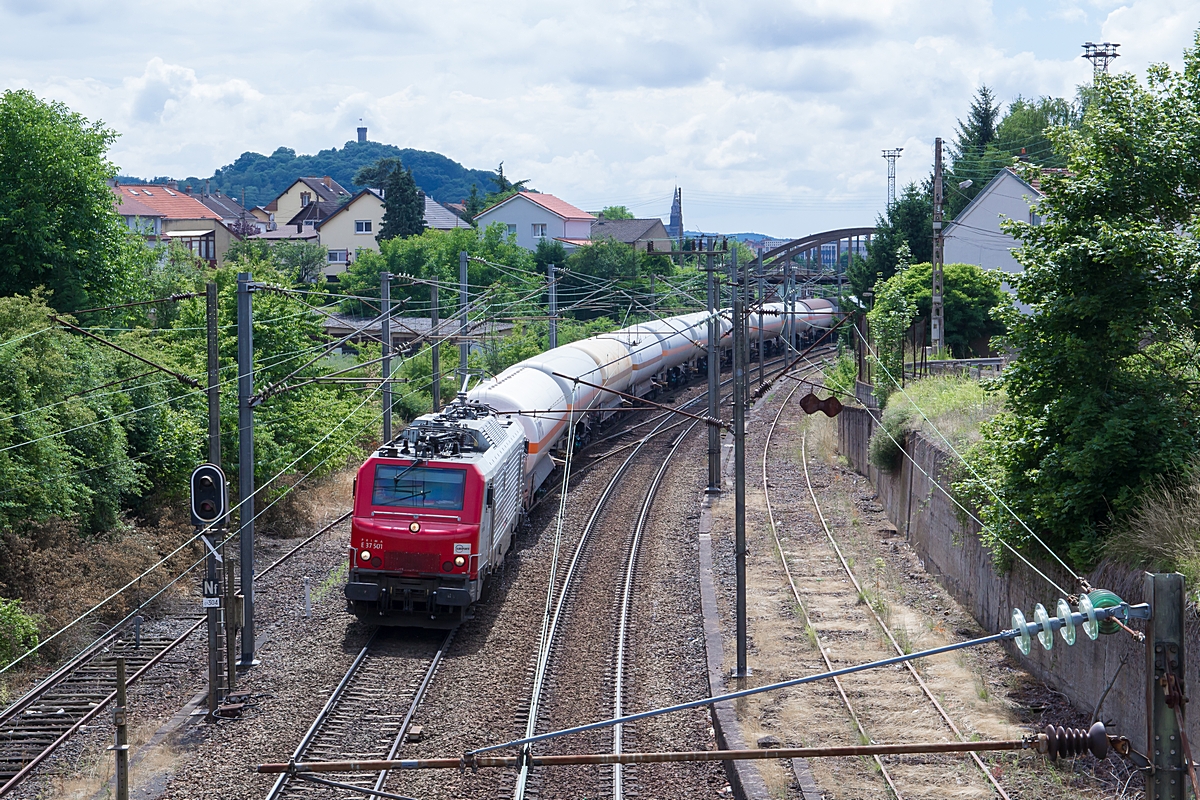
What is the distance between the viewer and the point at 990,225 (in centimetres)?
4566

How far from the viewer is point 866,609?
18.5 metres

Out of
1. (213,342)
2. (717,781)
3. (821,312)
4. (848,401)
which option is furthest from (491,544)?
(821,312)

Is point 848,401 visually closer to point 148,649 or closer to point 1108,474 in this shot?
point 1108,474

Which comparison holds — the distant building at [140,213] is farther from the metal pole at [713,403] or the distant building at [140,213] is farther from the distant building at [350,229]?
the metal pole at [713,403]

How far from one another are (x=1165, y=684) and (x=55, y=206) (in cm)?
3153

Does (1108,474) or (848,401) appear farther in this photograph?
(848,401)

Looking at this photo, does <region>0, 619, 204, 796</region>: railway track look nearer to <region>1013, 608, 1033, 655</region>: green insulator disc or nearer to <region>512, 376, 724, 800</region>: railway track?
<region>512, 376, 724, 800</region>: railway track

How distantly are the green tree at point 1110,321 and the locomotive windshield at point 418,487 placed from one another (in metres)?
7.55

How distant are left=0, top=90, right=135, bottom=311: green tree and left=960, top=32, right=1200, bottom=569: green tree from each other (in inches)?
989

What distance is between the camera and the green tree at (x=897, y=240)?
157ft

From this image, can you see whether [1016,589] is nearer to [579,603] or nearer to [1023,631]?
[579,603]

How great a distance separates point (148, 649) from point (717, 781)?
9.21m

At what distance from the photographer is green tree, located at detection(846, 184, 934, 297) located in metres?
47.8

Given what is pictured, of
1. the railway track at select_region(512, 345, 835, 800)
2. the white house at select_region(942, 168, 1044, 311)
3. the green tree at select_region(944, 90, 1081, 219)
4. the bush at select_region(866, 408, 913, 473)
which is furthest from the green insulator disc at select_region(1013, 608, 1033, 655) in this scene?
the green tree at select_region(944, 90, 1081, 219)
